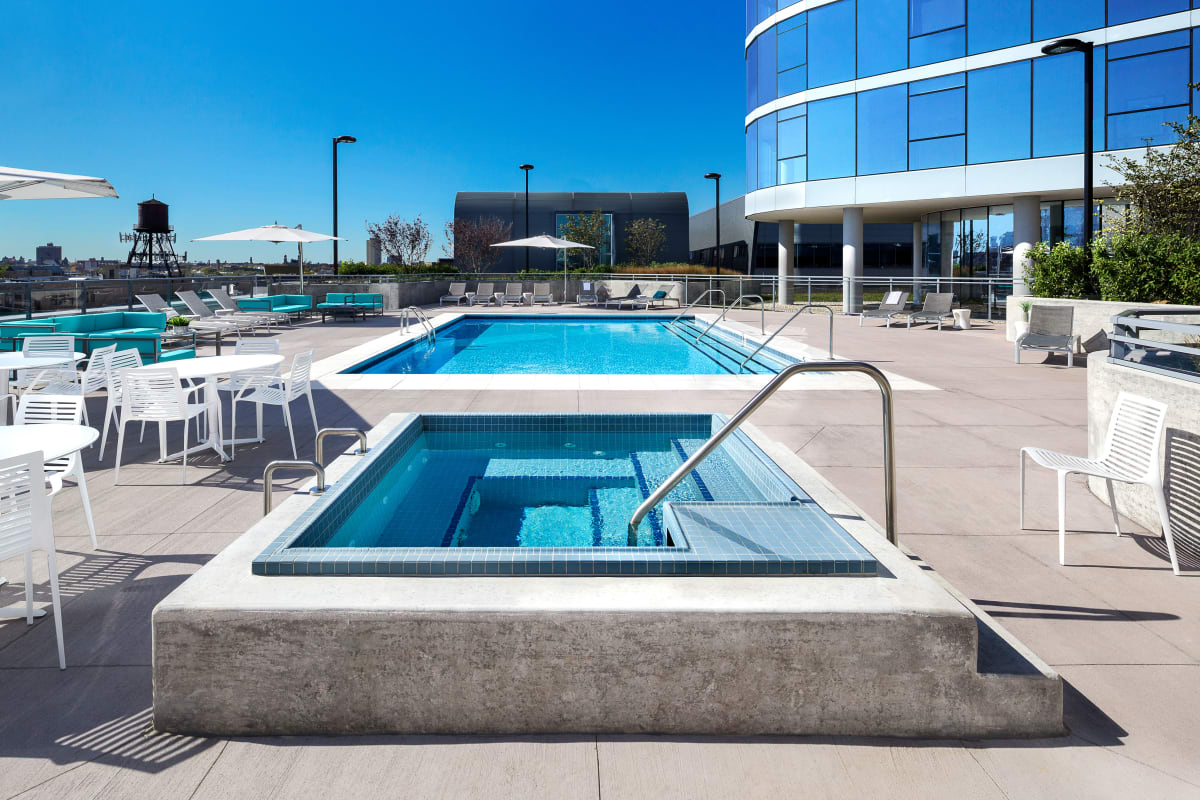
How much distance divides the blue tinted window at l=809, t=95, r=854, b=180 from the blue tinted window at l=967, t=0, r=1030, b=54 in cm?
358

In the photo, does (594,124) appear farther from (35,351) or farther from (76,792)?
(76,792)

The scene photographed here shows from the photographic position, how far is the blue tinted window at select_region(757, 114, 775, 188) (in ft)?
86.9

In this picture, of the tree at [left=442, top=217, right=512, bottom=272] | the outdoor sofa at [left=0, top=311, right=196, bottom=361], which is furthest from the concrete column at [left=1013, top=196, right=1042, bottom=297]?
the tree at [left=442, top=217, right=512, bottom=272]

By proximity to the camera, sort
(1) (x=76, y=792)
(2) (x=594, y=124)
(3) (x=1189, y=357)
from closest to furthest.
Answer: (1) (x=76, y=792) < (3) (x=1189, y=357) < (2) (x=594, y=124)

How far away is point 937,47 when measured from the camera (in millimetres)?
22094

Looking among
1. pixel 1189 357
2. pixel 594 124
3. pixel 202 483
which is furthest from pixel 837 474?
pixel 594 124

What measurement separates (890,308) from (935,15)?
26.3ft

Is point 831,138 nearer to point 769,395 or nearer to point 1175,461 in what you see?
point 1175,461

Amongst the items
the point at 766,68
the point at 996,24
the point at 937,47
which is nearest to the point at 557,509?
the point at 996,24

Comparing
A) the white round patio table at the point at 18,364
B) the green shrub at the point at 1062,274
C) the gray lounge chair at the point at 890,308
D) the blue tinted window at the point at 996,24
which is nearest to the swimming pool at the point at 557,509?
the white round patio table at the point at 18,364

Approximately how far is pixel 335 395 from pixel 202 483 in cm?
397

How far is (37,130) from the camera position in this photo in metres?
60.1

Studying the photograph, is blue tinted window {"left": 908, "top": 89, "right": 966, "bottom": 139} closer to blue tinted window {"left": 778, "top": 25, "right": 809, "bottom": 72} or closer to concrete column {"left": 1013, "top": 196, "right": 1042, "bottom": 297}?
concrete column {"left": 1013, "top": 196, "right": 1042, "bottom": 297}

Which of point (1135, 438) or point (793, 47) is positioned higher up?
point (793, 47)
